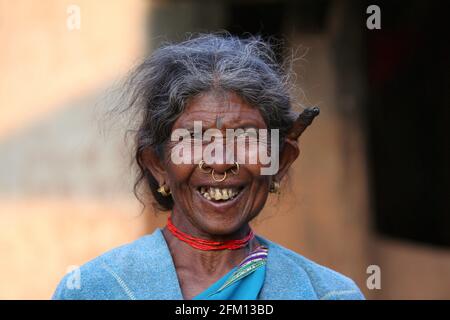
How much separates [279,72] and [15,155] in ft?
9.37

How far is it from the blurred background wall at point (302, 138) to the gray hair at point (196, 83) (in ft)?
1.66

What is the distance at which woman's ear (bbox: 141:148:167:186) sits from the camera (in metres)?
2.96

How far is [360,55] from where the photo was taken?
255 inches

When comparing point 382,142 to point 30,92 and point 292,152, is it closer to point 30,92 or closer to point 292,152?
point 30,92

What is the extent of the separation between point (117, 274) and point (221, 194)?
0.45 metres

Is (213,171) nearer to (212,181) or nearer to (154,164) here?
(212,181)

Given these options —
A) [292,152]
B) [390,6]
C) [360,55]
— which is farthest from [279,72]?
[390,6]

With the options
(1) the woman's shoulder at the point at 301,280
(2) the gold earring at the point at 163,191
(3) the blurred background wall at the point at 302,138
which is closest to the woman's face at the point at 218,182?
(2) the gold earring at the point at 163,191

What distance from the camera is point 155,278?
2818mm

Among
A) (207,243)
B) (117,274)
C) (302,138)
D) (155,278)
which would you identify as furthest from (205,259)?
(302,138)

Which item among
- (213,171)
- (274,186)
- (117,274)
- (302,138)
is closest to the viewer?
(213,171)

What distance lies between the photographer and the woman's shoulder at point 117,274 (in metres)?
2.82

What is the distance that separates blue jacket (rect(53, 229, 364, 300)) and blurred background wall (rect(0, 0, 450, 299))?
0.79 meters

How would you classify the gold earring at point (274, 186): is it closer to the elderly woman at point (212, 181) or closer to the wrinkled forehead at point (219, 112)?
the elderly woman at point (212, 181)
